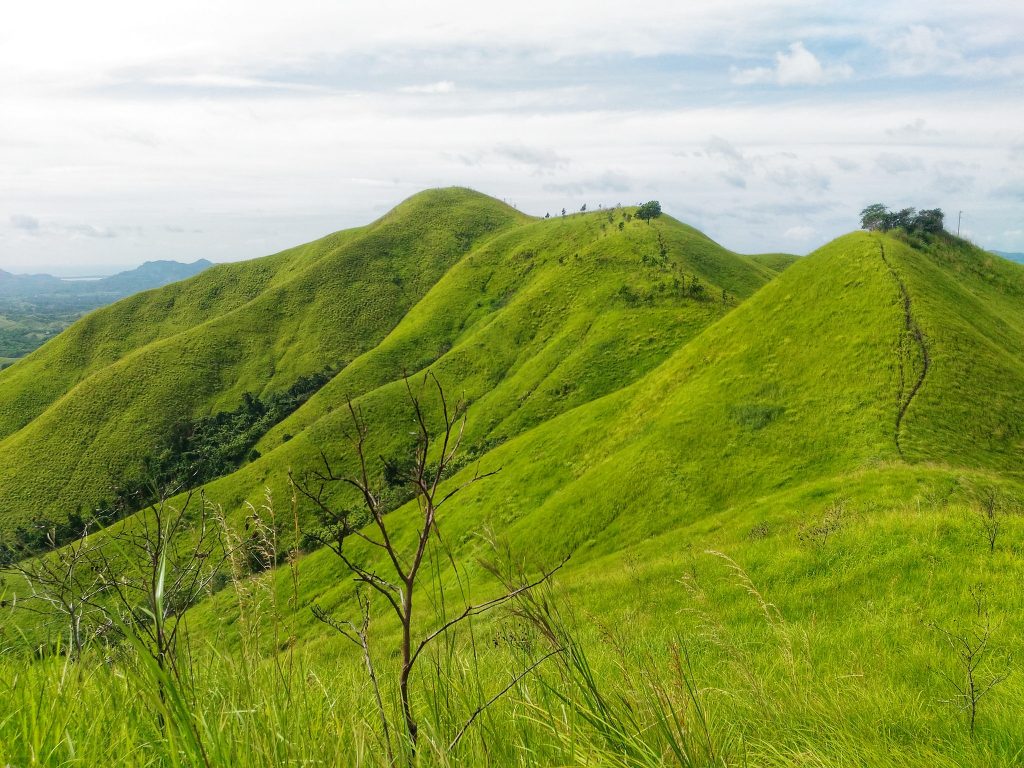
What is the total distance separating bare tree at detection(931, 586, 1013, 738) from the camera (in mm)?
4973

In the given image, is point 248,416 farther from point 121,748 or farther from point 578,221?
point 121,748

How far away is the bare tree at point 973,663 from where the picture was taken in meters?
4.97

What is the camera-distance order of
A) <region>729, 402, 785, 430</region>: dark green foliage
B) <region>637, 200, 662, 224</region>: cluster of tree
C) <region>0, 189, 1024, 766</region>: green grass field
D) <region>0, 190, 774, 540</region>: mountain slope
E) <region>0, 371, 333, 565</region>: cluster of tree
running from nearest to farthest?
<region>0, 189, 1024, 766</region>: green grass field < <region>729, 402, 785, 430</region>: dark green foliage < <region>0, 190, 774, 540</region>: mountain slope < <region>0, 371, 333, 565</region>: cluster of tree < <region>637, 200, 662, 224</region>: cluster of tree

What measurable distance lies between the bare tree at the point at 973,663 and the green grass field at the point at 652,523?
12 centimetres

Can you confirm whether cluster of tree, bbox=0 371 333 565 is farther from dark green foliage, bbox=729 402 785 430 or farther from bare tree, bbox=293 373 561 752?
bare tree, bbox=293 373 561 752

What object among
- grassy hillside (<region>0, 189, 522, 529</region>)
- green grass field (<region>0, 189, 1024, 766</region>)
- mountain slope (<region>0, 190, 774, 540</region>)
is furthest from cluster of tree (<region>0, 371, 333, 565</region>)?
green grass field (<region>0, 189, 1024, 766</region>)

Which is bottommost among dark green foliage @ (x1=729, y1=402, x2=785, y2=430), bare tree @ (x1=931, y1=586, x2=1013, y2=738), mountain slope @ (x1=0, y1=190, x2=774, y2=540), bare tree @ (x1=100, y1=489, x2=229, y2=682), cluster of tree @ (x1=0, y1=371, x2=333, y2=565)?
cluster of tree @ (x1=0, y1=371, x2=333, y2=565)

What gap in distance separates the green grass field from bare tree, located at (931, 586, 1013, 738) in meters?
0.12

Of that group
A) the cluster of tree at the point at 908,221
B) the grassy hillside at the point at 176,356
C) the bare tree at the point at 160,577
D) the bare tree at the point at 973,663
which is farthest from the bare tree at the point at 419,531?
the grassy hillside at the point at 176,356

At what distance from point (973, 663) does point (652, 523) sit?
26774mm

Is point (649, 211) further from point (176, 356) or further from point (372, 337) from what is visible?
point (176, 356)

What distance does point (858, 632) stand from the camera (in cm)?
1008

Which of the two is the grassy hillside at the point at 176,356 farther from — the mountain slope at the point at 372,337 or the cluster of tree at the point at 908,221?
the cluster of tree at the point at 908,221

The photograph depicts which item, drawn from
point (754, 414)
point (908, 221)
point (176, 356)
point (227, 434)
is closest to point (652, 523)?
point (754, 414)
